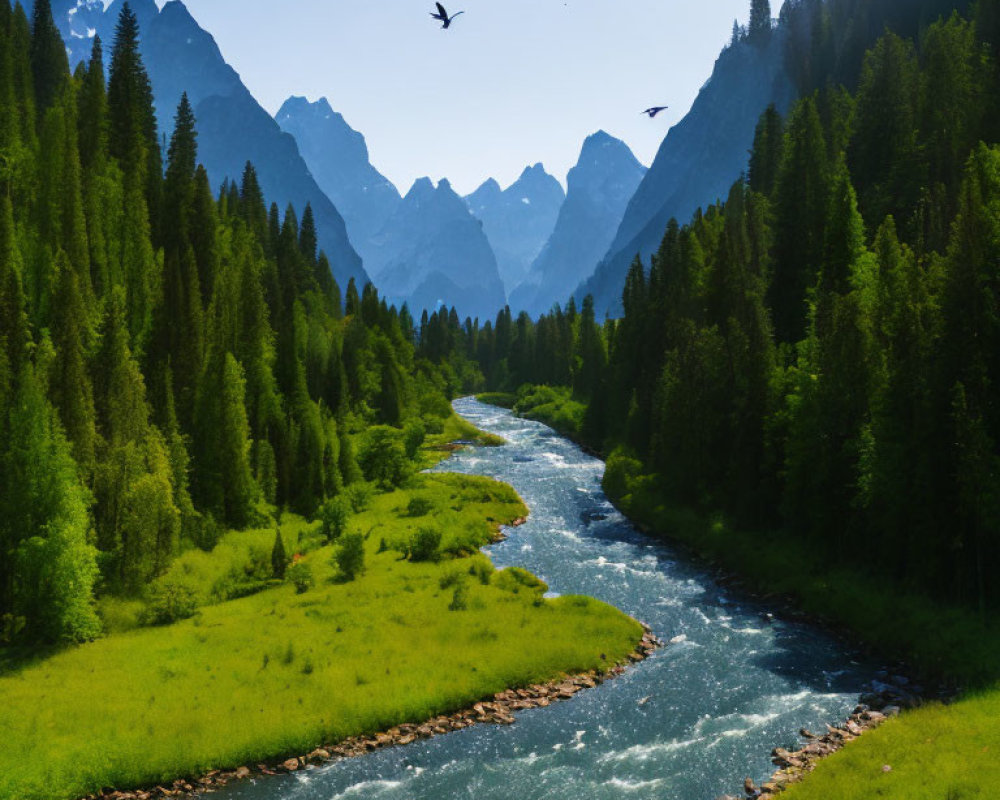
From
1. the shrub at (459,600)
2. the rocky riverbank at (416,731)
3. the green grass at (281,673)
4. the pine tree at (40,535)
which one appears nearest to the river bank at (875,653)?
the rocky riverbank at (416,731)

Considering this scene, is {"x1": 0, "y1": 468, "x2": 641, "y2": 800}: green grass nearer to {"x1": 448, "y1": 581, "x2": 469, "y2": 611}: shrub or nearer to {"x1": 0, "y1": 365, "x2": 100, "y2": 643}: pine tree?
{"x1": 448, "y1": 581, "x2": 469, "y2": 611}: shrub

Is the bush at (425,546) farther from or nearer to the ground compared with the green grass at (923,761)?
farther from the ground

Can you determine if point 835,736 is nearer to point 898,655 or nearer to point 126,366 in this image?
point 898,655

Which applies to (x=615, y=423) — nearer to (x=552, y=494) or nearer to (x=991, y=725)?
(x=552, y=494)

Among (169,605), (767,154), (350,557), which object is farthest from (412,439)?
(767,154)

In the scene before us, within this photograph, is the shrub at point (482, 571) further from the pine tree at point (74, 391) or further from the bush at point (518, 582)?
the pine tree at point (74, 391)

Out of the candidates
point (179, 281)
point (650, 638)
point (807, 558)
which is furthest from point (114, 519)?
point (807, 558)
